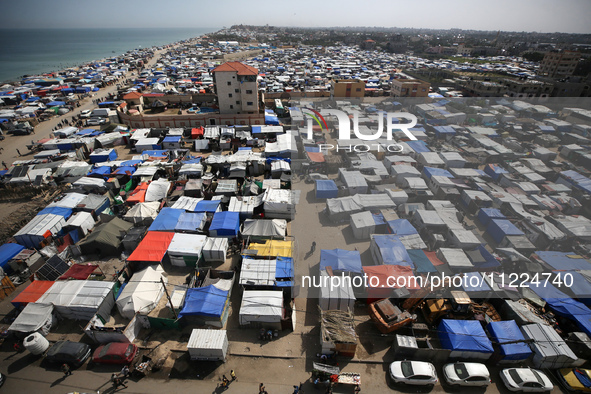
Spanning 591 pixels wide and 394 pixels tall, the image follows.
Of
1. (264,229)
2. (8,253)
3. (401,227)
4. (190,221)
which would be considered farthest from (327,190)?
(8,253)

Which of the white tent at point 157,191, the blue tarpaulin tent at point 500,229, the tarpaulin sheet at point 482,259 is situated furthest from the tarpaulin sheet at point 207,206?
the blue tarpaulin tent at point 500,229

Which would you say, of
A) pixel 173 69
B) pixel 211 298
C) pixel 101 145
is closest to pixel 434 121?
pixel 211 298

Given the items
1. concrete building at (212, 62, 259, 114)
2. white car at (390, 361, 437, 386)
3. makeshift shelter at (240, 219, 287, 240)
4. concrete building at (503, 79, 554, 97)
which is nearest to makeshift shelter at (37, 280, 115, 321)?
makeshift shelter at (240, 219, 287, 240)

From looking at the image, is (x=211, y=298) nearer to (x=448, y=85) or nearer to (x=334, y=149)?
(x=334, y=149)

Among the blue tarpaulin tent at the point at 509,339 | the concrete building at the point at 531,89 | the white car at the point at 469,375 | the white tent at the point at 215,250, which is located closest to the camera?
the white car at the point at 469,375

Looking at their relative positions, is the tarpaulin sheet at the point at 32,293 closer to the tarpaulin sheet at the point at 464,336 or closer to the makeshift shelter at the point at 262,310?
the makeshift shelter at the point at 262,310

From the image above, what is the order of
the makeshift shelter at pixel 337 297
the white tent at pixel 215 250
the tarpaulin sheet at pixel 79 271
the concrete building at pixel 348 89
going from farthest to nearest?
1. the concrete building at pixel 348 89
2. the white tent at pixel 215 250
3. the tarpaulin sheet at pixel 79 271
4. the makeshift shelter at pixel 337 297

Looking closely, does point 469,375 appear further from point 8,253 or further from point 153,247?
point 8,253
